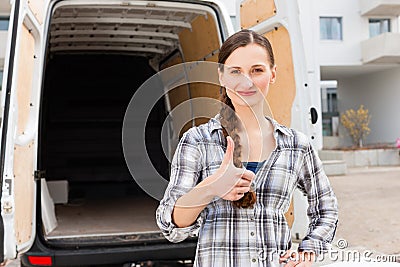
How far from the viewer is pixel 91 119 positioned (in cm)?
644

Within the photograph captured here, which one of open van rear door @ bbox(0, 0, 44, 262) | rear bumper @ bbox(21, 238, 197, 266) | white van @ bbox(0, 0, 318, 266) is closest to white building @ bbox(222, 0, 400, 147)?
white van @ bbox(0, 0, 318, 266)

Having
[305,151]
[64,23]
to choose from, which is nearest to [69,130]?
[64,23]

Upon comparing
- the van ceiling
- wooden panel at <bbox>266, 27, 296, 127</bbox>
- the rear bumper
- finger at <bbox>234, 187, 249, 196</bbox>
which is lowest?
the rear bumper

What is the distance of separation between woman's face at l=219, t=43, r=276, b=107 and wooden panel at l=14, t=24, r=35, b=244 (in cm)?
157

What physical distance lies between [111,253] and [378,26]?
2459cm

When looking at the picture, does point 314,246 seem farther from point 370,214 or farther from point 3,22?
point 3,22

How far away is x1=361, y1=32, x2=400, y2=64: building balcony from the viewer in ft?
74.9

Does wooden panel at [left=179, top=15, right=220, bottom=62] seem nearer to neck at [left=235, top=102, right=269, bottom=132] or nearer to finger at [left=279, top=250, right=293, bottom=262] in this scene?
neck at [left=235, top=102, right=269, bottom=132]

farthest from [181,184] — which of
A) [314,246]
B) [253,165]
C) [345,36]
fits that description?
[345,36]

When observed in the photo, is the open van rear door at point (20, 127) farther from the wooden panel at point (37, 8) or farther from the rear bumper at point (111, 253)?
the rear bumper at point (111, 253)

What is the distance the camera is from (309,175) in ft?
5.39

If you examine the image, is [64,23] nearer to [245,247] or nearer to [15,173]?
[15,173]

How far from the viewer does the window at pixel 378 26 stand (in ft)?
81.4

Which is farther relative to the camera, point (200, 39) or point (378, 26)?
point (378, 26)
